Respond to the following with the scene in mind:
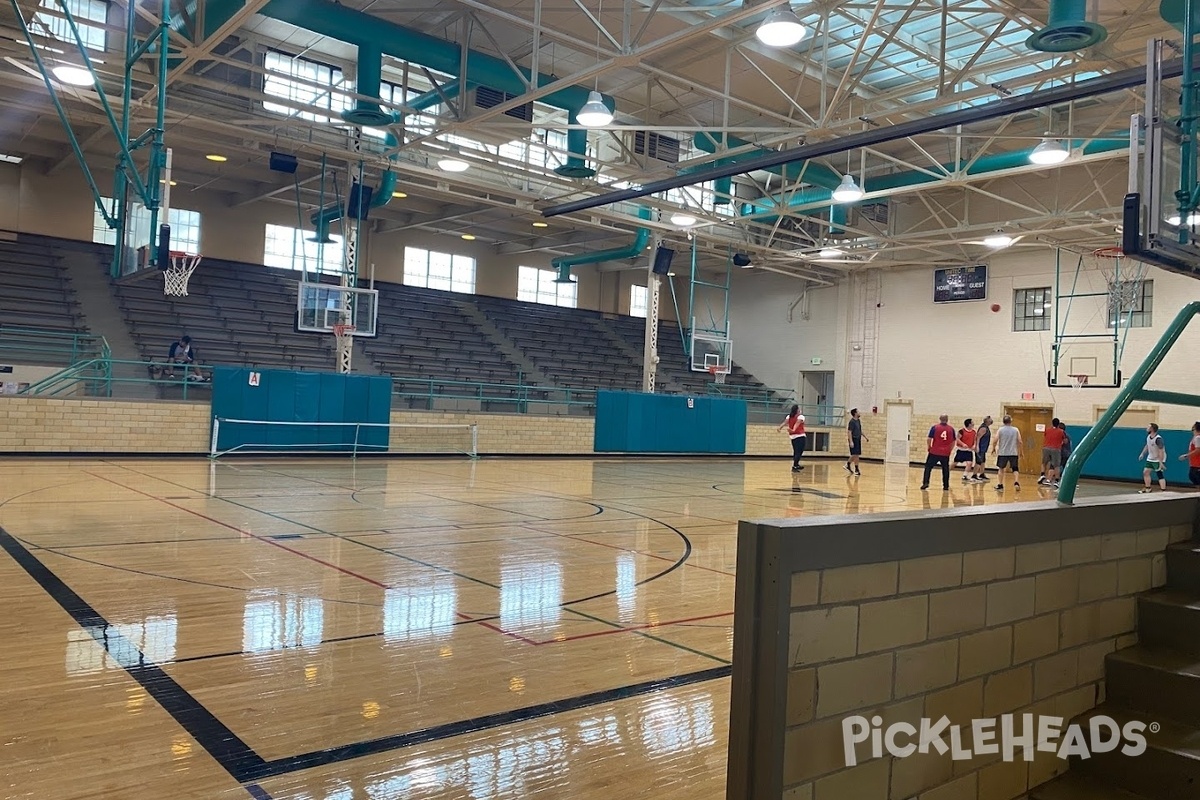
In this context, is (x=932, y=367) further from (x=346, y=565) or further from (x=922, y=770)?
(x=922, y=770)

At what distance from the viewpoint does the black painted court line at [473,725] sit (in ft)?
10.8

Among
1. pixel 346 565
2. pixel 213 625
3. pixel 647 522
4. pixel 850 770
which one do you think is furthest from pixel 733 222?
pixel 850 770

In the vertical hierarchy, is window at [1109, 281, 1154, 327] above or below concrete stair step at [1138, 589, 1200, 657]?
above

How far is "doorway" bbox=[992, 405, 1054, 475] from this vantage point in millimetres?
25719

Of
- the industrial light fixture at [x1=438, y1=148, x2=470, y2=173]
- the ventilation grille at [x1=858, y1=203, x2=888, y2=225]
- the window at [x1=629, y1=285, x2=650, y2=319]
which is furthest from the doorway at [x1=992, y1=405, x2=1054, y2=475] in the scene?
the industrial light fixture at [x1=438, y1=148, x2=470, y2=173]

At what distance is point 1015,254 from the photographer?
25969 mm

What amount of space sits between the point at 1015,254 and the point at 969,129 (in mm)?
7082

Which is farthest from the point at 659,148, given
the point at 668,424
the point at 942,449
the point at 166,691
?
the point at 166,691

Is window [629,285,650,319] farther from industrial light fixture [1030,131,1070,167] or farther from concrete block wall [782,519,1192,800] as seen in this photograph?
concrete block wall [782,519,1192,800]

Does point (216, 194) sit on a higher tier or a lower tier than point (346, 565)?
higher

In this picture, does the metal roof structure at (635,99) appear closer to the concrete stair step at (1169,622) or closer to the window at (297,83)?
the window at (297,83)

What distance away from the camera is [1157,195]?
4301 millimetres

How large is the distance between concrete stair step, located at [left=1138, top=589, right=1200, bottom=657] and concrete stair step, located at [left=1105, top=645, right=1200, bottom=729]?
49 millimetres

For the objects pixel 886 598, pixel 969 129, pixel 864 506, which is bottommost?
→ pixel 864 506
